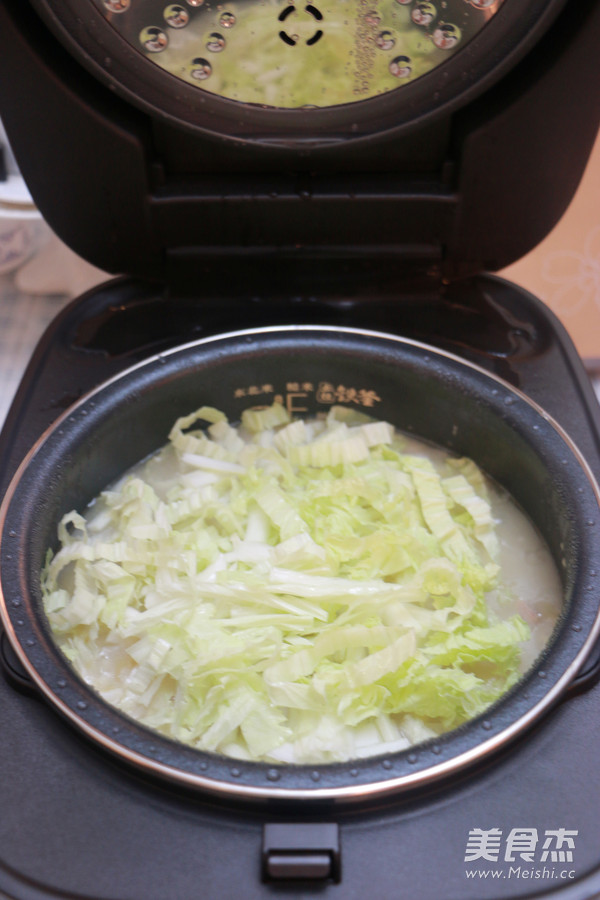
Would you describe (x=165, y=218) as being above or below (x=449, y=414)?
above

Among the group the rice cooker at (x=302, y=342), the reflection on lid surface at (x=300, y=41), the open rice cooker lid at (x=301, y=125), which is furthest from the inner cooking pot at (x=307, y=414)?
the reflection on lid surface at (x=300, y=41)

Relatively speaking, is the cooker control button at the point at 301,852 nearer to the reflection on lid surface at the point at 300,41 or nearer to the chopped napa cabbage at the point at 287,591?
the chopped napa cabbage at the point at 287,591

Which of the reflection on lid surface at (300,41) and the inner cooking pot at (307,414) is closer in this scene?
the inner cooking pot at (307,414)

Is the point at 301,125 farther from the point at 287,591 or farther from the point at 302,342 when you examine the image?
the point at 287,591

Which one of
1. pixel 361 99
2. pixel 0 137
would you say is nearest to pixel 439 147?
pixel 361 99

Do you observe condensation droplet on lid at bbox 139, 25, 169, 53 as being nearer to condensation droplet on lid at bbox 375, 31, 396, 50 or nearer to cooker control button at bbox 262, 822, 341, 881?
condensation droplet on lid at bbox 375, 31, 396, 50

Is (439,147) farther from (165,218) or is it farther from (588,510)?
(588,510)

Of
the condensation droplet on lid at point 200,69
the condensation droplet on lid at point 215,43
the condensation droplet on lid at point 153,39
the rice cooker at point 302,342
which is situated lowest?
the rice cooker at point 302,342

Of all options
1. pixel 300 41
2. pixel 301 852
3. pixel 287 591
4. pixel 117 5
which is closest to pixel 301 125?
pixel 300 41
